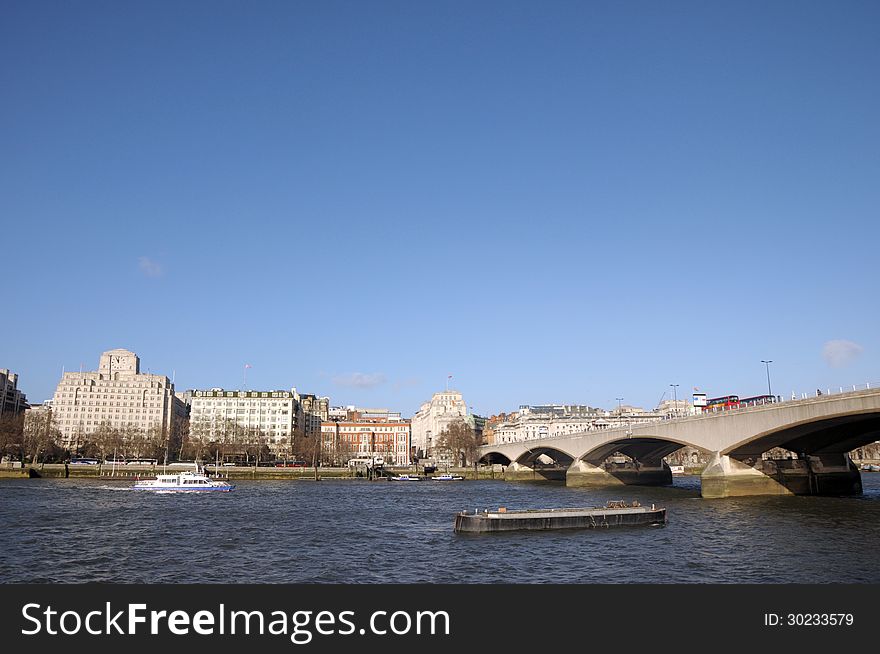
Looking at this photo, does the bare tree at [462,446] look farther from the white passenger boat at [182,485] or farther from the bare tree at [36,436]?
the bare tree at [36,436]

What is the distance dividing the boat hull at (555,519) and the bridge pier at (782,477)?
25991mm

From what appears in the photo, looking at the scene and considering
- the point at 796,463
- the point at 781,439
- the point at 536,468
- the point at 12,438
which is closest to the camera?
the point at 781,439

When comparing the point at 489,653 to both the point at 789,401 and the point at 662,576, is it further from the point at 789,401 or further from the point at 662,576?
the point at 789,401

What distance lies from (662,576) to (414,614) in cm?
2267

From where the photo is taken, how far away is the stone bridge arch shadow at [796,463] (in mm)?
75938

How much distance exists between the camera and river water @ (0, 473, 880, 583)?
35250 millimetres

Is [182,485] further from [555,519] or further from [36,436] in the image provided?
[36,436]

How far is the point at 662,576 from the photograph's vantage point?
3506 cm

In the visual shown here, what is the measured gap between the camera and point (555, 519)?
54.8 m

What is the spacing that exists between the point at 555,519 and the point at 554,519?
8 centimetres

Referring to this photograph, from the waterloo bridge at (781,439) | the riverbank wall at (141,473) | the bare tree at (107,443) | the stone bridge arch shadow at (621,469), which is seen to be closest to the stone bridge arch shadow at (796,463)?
the waterloo bridge at (781,439)

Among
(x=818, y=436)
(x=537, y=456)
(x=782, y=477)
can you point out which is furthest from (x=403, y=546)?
(x=537, y=456)

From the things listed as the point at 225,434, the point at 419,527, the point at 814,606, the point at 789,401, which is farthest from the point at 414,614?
the point at 225,434

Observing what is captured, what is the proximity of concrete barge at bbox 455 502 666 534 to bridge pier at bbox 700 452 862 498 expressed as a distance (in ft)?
86.0
